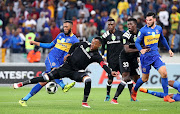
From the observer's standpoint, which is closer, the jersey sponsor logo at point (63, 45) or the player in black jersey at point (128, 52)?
the player in black jersey at point (128, 52)

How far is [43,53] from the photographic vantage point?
72.5 ft

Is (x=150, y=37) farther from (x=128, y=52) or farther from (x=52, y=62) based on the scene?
(x=52, y=62)

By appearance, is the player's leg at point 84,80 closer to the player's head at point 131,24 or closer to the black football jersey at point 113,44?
the player's head at point 131,24

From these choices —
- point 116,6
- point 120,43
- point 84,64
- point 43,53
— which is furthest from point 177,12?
point 84,64

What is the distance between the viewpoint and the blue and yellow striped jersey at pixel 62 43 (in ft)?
46.0

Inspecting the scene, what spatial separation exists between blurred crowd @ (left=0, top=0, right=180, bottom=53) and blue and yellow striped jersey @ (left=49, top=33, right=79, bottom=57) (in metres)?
8.21

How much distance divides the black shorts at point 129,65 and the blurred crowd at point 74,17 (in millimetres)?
8438

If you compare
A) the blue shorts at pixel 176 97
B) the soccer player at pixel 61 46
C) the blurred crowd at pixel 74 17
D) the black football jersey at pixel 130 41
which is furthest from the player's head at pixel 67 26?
the blurred crowd at pixel 74 17

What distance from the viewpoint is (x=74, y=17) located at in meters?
24.2

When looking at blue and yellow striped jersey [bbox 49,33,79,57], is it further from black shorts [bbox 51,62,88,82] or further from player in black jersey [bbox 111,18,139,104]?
black shorts [bbox 51,62,88,82]

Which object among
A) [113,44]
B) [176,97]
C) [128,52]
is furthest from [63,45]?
[176,97]

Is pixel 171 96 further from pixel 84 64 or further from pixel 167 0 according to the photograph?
pixel 167 0

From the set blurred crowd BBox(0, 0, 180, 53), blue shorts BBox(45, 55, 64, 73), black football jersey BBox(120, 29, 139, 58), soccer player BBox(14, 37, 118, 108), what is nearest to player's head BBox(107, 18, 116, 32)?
black football jersey BBox(120, 29, 139, 58)

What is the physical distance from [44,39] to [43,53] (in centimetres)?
126
